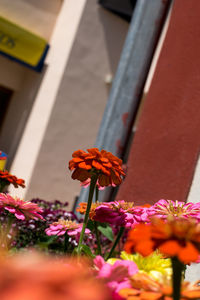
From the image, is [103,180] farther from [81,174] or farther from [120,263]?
[120,263]

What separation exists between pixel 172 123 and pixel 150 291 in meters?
2.23

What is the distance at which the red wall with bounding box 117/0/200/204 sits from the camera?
97.3 inches

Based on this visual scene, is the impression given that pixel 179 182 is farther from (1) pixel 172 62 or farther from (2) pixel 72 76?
(2) pixel 72 76

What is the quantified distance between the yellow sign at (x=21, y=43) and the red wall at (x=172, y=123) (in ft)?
12.9

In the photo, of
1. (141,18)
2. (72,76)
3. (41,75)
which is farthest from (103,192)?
(41,75)

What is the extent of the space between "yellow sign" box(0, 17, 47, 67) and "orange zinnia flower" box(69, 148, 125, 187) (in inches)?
229

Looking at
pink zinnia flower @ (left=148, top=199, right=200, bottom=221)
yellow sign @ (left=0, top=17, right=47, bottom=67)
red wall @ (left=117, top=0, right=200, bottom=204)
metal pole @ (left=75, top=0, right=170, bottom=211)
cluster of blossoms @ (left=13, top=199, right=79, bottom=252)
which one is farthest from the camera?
yellow sign @ (left=0, top=17, right=47, bottom=67)

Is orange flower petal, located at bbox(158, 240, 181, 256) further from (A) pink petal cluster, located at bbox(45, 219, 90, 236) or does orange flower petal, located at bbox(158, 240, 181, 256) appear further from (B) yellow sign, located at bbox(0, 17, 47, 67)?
(B) yellow sign, located at bbox(0, 17, 47, 67)

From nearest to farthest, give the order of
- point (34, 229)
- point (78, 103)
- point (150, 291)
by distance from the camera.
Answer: point (150, 291)
point (34, 229)
point (78, 103)

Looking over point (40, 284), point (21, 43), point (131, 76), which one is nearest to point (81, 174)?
point (40, 284)

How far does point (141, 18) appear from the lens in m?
4.09

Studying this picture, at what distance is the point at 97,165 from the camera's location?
3.27ft

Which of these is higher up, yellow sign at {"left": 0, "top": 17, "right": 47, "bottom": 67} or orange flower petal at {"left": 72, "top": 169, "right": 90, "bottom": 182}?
yellow sign at {"left": 0, "top": 17, "right": 47, "bottom": 67}

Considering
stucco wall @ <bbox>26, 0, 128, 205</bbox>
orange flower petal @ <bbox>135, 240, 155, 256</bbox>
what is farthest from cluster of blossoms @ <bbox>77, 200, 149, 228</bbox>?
stucco wall @ <bbox>26, 0, 128, 205</bbox>
